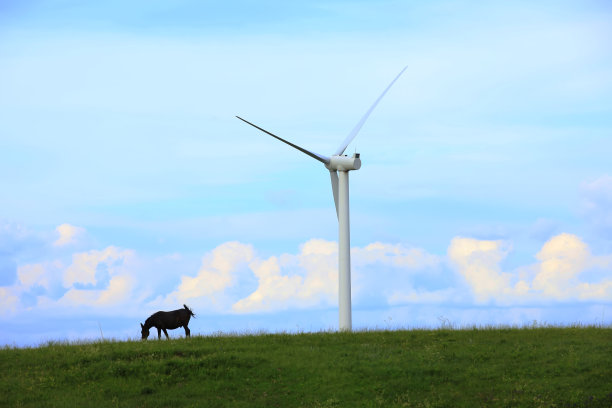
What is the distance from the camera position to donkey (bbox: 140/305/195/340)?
126ft

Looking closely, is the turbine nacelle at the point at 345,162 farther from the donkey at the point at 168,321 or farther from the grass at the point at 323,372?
the donkey at the point at 168,321

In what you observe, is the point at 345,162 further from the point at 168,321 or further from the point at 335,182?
the point at 168,321

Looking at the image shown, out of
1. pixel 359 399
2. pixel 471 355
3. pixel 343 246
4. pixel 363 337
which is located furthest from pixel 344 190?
pixel 359 399

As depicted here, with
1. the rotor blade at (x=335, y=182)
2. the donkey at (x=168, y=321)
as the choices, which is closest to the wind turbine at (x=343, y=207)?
the rotor blade at (x=335, y=182)

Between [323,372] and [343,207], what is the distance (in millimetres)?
11868

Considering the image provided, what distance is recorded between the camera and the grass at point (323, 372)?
27562 millimetres

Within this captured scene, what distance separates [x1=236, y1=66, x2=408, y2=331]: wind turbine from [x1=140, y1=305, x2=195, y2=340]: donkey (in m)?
7.39

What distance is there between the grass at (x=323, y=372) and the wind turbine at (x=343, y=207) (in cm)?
350

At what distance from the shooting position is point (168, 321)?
1511 inches

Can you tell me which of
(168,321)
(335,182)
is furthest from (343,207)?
(168,321)

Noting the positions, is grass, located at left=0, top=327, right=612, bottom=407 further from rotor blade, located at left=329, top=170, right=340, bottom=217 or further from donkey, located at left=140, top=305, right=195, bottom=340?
rotor blade, located at left=329, top=170, right=340, bottom=217

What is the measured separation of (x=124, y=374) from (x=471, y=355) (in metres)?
13.3

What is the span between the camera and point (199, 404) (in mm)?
27375

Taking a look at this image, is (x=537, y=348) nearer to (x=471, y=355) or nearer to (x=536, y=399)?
(x=471, y=355)
